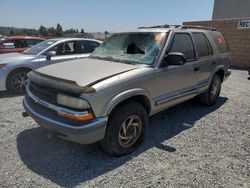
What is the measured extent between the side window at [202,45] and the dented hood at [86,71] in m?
2.00

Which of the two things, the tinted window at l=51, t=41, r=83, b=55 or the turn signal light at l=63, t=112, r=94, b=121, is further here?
the tinted window at l=51, t=41, r=83, b=55

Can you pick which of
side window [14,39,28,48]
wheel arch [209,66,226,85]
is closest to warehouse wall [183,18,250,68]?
wheel arch [209,66,226,85]

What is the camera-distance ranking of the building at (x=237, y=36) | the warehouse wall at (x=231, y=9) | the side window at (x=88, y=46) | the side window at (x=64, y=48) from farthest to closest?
1. the warehouse wall at (x=231, y=9)
2. the building at (x=237, y=36)
3. the side window at (x=88, y=46)
4. the side window at (x=64, y=48)

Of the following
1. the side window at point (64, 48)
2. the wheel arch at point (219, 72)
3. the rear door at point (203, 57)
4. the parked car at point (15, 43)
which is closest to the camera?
the rear door at point (203, 57)

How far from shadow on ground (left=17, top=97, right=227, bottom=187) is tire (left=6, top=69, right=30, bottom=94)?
8.88 ft

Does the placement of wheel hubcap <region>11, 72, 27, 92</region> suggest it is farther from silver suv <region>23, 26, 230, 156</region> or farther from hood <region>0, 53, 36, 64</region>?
silver suv <region>23, 26, 230, 156</region>

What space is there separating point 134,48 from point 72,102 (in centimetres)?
169

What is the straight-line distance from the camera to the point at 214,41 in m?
5.53

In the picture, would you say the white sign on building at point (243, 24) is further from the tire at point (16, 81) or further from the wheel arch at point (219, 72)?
the tire at point (16, 81)

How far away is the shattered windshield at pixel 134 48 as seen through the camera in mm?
3742

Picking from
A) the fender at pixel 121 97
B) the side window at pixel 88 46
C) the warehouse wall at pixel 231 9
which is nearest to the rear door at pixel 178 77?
the fender at pixel 121 97

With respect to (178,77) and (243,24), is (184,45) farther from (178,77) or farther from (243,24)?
(243,24)

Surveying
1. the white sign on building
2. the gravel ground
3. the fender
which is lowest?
the gravel ground

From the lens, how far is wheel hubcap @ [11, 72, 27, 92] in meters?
6.29
